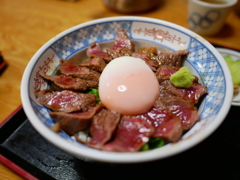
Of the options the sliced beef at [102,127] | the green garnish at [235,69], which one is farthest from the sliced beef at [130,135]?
the green garnish at [235,69]

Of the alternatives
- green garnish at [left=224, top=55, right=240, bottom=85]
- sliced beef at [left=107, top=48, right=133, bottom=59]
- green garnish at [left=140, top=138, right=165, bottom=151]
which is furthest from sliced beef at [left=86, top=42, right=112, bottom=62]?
green garnish at [left=224, top=55, right=240, bottom=85]

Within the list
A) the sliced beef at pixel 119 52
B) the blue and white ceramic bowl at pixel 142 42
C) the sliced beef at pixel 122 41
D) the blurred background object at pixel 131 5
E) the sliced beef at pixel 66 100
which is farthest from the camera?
the blurred background object at pixel 131 5

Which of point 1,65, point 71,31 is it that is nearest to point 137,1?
point 71,31

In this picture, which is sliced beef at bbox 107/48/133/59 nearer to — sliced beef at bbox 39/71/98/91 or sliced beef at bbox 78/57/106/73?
sliced beef at bbox 78/57/106/73

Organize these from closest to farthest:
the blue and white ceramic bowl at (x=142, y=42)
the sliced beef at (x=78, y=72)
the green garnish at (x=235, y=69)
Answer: the blue and white ceramic bowl at (x=142, y=42), the sliced beef at (x=78, y=72), the green garnish at (x=235, y=69)

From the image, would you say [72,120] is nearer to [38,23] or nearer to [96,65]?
[96,65]

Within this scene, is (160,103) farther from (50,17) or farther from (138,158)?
(50,17)

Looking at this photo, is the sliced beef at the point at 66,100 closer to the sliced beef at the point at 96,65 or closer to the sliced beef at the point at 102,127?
the sliced beef at the point at 102,127
